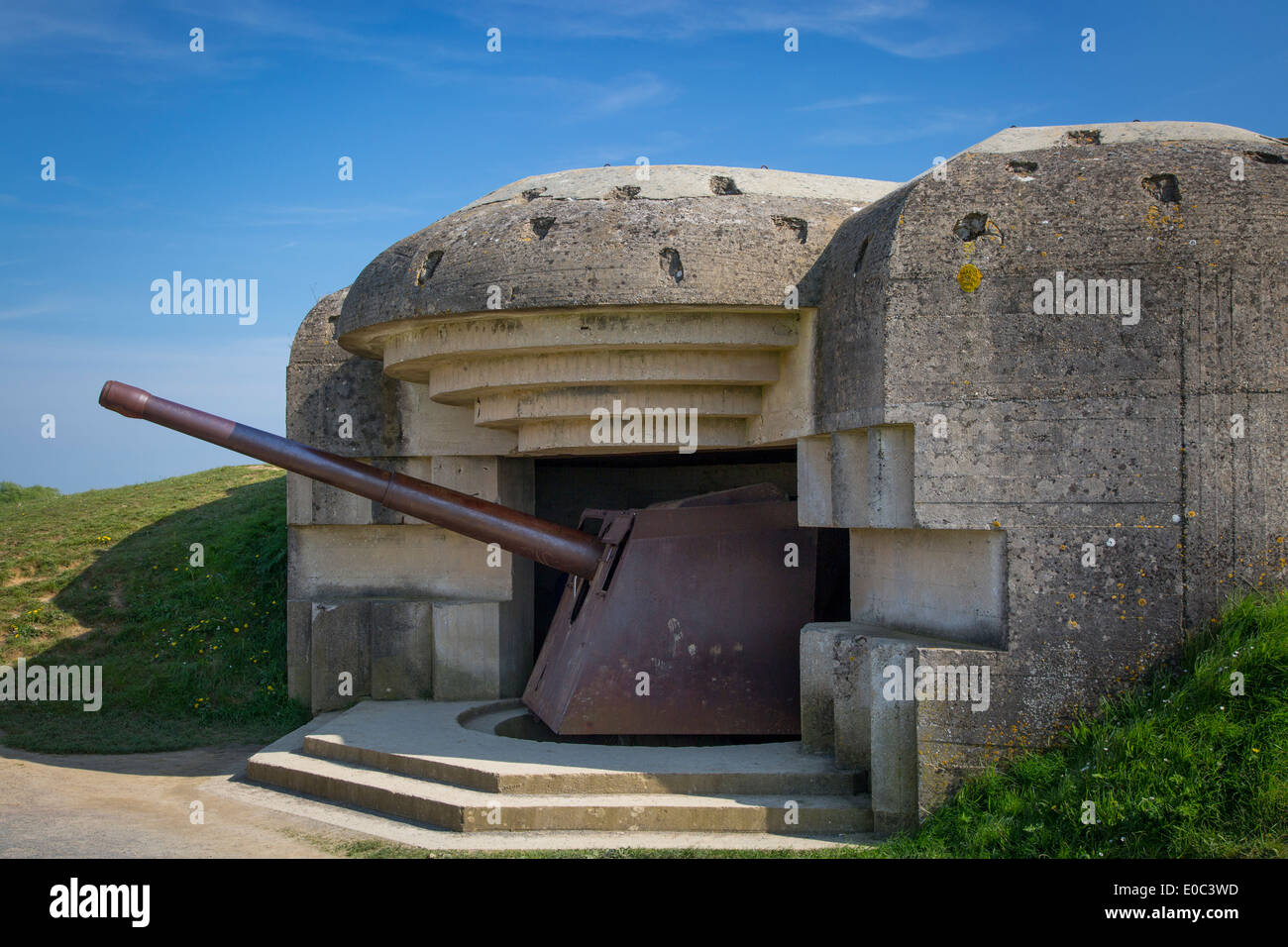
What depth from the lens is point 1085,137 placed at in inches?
263

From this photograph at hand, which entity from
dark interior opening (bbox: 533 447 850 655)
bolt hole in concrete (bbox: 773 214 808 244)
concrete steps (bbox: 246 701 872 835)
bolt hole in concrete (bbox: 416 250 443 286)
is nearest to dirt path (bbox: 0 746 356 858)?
concrete steps (bbox: 246 701 872 835)

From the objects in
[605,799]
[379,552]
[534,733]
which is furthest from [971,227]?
[379,552]

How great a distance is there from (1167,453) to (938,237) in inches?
62.9

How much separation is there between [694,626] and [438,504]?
2.09 meters

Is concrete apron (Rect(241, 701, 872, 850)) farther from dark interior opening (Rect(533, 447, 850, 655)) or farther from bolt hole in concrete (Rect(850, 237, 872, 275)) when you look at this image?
dark interior opening (Rect(533, 447, 850, 655))

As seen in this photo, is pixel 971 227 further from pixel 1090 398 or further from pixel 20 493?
pixel 20 493

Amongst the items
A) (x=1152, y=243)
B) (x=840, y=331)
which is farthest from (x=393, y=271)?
(x=1152, y=243)

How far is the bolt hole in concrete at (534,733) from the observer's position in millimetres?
7746

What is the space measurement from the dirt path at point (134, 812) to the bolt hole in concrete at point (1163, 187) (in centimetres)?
547

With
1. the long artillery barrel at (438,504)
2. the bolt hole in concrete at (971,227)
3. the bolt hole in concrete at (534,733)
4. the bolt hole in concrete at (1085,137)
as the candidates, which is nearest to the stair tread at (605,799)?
the bolt hole in concrete at (534,733)

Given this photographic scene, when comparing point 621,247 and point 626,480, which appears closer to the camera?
point 621,247

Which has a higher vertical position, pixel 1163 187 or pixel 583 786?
pixel 1163 187

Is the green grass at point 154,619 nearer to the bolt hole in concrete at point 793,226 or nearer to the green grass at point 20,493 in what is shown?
the green grass at point 20,493

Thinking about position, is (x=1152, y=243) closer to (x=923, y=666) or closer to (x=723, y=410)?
(x=923, y=666)
